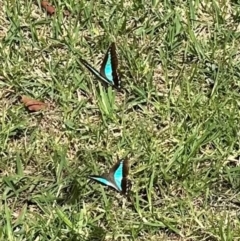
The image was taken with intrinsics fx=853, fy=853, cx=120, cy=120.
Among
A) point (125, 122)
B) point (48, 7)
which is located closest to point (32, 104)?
point (125, 122)

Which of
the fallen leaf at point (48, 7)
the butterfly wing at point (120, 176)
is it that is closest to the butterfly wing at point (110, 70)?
the butterfly wing at point (120, 176)

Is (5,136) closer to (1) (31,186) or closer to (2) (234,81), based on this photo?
(1) (31,186)

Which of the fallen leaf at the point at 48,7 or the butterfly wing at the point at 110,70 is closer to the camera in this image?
the butterfly wing at the point at 110,70

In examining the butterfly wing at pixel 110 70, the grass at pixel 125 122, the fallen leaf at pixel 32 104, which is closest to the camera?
the butterfly wing at pixel 110 70

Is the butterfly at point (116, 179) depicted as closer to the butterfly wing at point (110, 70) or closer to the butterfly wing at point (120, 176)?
the butterfly wing at point (120, 176)

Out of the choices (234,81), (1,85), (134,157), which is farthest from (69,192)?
(234,81)

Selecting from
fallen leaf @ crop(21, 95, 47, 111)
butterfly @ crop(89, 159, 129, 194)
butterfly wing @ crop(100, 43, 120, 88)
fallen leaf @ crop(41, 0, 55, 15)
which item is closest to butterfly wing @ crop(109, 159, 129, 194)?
butterfly @ crop(89, 159, 129, 194)
